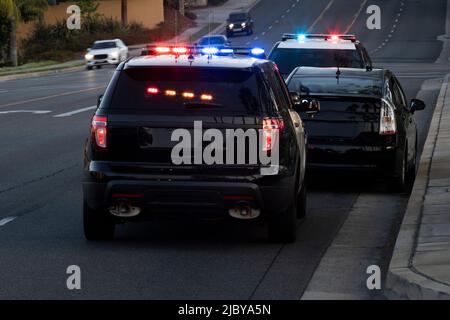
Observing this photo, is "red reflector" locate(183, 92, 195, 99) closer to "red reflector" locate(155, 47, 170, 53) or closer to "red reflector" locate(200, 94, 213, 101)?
"red reflector" locate(200, 94, 213, 101)

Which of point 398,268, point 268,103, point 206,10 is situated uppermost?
point 268,103

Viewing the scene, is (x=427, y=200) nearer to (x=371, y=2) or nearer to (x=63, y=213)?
(x=63, y=213)

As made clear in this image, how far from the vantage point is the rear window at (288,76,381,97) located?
50.7ft

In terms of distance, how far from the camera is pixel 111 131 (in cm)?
1100

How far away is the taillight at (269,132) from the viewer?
1098 centimetres

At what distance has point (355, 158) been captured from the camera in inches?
598

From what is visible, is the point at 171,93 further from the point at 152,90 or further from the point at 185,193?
the point at 185,193

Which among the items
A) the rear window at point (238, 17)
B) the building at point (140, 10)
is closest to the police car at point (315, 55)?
the rear window at point (238, 17)

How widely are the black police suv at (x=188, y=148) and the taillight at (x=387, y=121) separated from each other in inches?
158

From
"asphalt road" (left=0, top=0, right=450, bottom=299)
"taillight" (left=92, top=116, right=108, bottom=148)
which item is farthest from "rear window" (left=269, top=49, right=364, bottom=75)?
"taillight" (left=92, top=116, right=108, bottom=148)

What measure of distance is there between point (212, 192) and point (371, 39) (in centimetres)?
7241

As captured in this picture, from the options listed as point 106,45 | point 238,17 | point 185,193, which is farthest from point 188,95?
point 238,17

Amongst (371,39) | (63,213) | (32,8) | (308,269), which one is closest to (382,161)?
(63,213)

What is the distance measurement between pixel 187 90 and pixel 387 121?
4.64 metres
